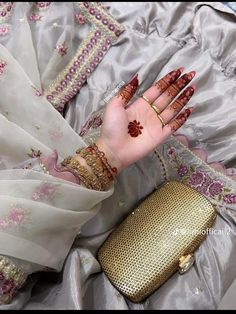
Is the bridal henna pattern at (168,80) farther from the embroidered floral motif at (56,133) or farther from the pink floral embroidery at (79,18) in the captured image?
the pink floral embroidery at (79,18)

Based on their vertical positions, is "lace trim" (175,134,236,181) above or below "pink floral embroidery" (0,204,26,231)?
above

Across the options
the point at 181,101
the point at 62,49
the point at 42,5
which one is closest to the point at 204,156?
the point at 181,101

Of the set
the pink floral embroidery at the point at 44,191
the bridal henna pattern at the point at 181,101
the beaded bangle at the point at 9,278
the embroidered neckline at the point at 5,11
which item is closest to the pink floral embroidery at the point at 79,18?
the embroidered neckline at the point at 5,11

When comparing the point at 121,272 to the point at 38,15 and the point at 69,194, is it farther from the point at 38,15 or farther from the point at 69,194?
the point at 38,15

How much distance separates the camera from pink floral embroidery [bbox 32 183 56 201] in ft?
2.40

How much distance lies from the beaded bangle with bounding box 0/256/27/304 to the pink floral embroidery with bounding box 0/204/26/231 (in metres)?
0.05

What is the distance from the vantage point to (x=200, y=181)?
88 cm

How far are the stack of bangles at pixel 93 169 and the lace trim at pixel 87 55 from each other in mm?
222

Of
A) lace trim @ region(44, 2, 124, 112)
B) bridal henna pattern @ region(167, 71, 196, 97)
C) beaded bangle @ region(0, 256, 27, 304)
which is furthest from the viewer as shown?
lace trim @ region(44, 2, 124, 112)

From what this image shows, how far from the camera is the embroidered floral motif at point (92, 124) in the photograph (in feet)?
2.90

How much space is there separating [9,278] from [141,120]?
0.34 m

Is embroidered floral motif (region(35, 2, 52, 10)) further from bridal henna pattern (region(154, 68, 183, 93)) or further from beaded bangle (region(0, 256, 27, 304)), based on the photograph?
beaded bangle (region(0, 256, 27, 304))

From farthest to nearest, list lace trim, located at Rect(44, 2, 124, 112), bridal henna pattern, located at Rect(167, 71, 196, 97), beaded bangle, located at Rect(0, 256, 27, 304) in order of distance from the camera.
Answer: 1. lace trim, located at Rect(44, 2, 124, 112)
2. bridal henna pattern, located at Rect(167, 71, 196, 97)
3. beaded bangle, located at Rect(0, 256, 27, 304)

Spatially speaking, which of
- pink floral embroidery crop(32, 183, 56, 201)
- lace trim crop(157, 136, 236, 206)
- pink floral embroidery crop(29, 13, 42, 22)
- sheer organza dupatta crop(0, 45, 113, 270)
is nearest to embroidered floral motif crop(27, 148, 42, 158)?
sheer organza dupatta crop(0, 45, 113, 270)
